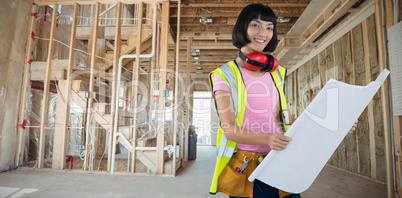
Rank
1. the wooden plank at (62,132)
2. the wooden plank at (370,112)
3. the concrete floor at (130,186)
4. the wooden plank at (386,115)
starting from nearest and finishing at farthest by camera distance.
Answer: the wooden plank at (386,115), the concrete floor at (130,186), the wooden plank at (370,112), the wooden plank at (62,132)

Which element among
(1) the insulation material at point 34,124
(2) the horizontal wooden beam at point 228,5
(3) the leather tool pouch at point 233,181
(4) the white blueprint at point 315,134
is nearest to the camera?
(4) the white blueprint at point 315,134

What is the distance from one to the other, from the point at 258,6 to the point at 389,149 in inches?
113

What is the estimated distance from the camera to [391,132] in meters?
2.73

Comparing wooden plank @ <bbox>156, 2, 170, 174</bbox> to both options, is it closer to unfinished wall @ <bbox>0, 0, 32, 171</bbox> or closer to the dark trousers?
unfinished wall @ <bbox>0, 0, 32, 171</bbox>

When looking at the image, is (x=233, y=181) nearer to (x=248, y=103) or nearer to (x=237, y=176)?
(x=237, y=176)

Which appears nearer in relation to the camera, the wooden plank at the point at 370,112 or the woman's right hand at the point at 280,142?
the woman's right hand at the point at 280,142

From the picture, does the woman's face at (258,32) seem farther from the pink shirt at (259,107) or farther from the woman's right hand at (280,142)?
the woman's right hand at (280,142)

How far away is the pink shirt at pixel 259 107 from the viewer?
2.80 feet

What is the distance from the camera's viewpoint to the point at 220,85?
812mm

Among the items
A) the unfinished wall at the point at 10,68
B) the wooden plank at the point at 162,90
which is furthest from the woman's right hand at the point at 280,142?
the unfinished wall at the point at 10,68

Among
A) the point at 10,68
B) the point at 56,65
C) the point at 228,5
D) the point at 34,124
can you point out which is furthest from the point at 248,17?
the point at 34,124

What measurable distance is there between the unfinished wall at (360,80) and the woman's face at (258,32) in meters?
3.77

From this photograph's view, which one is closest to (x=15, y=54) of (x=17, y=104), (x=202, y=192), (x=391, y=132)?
(x=17, y=104)

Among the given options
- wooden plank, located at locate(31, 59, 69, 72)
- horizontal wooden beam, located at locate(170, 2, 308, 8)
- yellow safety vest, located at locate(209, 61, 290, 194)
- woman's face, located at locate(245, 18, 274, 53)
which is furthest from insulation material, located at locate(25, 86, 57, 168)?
woman's face, located at locate(245, 18, 274, 53)
